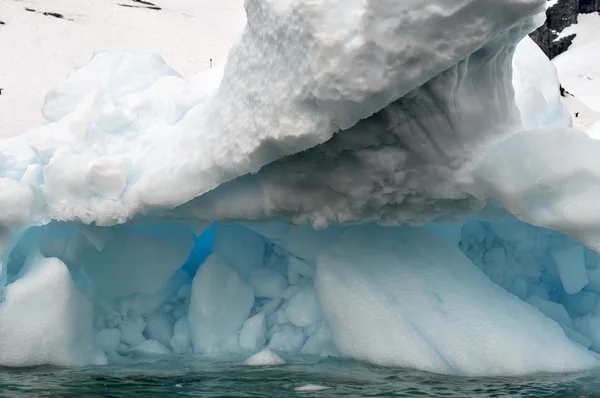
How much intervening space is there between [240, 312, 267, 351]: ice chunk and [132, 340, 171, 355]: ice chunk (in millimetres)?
573

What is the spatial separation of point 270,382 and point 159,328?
1.62 meters

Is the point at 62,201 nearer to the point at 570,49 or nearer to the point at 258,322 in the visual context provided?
the point at 258,322

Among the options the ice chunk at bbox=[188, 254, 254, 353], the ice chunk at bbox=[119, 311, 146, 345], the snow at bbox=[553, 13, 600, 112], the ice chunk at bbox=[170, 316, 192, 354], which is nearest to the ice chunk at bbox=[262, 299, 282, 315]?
the ice chunk at bbox=[188, 254, 254, 353]

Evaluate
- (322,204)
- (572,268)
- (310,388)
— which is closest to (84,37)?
(322,204)

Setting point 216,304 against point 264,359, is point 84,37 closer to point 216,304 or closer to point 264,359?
point 216,304

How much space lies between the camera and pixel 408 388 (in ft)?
13.9

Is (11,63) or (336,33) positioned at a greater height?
(11,63)

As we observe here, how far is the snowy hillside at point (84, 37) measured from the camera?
18.8 metres

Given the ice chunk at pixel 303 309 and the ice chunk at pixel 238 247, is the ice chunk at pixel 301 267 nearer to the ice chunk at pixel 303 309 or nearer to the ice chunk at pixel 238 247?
the ice chunk at pixel 303 309

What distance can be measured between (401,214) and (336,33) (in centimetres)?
146

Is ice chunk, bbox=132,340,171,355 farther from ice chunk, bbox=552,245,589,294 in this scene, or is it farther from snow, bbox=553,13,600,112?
snow, bbox=553,13,600,112

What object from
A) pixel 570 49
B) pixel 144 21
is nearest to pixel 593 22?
pixel 570 49

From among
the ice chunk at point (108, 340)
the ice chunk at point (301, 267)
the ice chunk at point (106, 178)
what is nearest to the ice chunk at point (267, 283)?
the ice chunk at point (301, 267)

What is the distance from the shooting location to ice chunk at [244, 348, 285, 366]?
5031 millimetres
